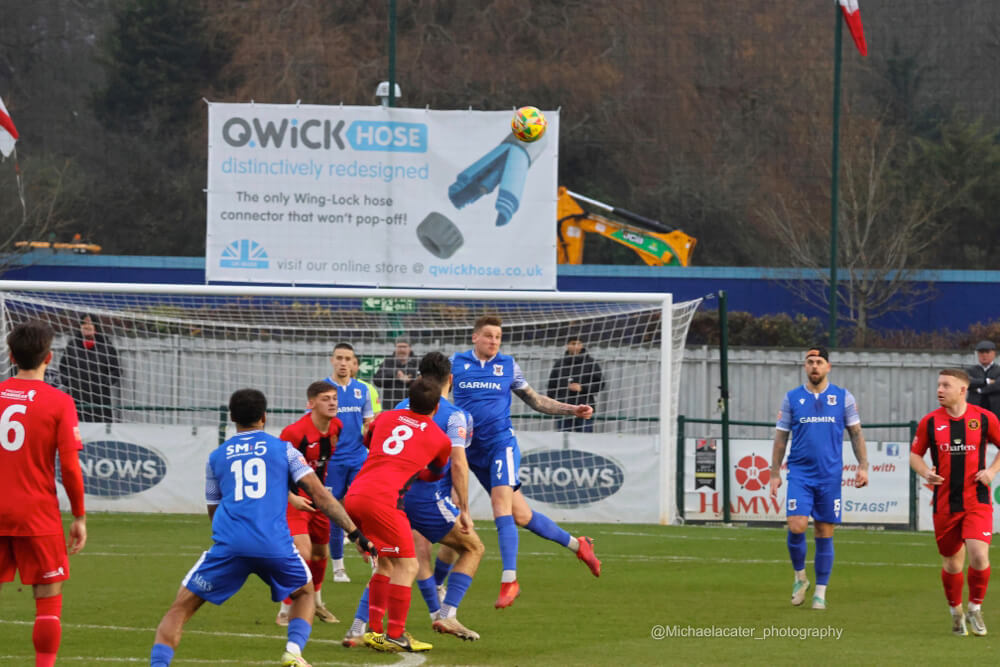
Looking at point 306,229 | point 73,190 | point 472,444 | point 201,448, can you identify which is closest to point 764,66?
point 73,190

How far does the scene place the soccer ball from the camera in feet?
68.1

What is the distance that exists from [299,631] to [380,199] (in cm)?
1406

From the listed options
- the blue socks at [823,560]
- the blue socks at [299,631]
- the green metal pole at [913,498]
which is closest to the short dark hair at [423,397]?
the blue socks at [299,631]

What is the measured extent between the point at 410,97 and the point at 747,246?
40.8 ft

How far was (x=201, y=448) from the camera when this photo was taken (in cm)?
1889

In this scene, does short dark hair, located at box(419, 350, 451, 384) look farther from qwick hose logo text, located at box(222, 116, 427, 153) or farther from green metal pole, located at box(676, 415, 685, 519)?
qwick hose logo text, located at box(222, 116, 427, 153)

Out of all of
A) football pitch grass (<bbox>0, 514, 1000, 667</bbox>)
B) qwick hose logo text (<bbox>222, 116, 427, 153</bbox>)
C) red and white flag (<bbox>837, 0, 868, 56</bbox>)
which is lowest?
football pitch grass (<bbox>0, 514, 1000, 667</bbox>)

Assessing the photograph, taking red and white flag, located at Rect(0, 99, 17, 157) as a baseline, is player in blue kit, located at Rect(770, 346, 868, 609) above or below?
below

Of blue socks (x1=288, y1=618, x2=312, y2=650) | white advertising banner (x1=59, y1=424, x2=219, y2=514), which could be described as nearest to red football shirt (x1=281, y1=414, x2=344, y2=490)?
blue socks (x1=288, y1=618, x2=312, y2=650)

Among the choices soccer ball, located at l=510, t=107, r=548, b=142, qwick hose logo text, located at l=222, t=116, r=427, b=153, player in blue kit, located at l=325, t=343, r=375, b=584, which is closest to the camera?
player in blue kit, located at l=325, t=343, r=375, b=584

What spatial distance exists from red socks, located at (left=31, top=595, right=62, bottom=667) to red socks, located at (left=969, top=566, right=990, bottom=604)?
20.4 feet

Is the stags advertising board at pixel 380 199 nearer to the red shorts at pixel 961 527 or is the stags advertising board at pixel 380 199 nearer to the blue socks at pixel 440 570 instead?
the blue socks at pixel 440 570

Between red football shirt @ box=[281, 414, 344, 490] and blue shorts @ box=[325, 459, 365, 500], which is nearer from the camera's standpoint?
red football shirt @ box=[281, 414, 344, 490]

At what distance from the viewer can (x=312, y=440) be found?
33.3 ft
